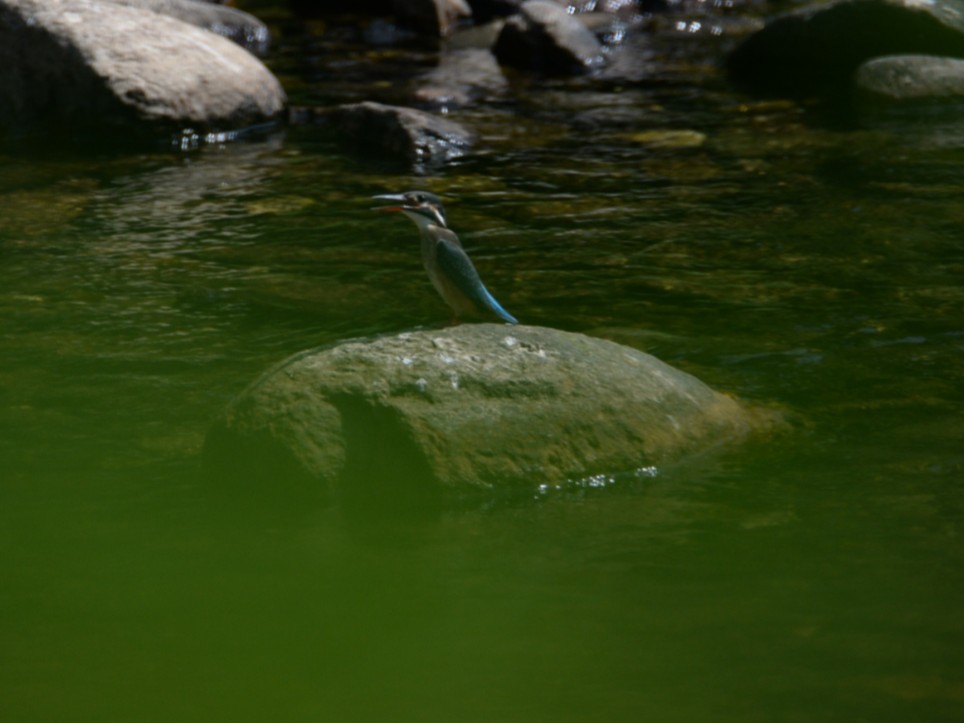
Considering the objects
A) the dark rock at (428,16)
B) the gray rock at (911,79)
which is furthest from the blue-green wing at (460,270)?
the dark rock at (428,16)

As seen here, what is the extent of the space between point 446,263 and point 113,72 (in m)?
5.77

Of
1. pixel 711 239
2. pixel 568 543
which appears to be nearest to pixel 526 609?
pixel 568 543

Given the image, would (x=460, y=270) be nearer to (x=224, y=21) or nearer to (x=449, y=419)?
(x=449, y=419)

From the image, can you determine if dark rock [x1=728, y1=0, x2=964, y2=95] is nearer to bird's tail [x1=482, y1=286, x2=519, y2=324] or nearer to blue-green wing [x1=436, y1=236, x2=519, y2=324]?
bird's tail [x1=482, y1=286, x2=519, y2=324]

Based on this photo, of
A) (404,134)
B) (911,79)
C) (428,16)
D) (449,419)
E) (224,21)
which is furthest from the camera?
(428,16)

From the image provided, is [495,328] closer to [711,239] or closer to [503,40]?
[711,239]

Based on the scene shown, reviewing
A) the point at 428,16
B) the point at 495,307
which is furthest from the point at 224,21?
the point at 495,307

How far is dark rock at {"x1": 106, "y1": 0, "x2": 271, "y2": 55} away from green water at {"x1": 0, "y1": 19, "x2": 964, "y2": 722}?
13.8ft

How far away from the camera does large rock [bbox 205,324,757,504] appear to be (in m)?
4.48

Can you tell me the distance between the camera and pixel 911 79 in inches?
441

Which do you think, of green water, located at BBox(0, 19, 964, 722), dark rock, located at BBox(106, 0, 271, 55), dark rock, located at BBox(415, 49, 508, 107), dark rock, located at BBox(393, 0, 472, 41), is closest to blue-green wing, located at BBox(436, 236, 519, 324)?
green water, located at BBox(0, 19, 964, 722)

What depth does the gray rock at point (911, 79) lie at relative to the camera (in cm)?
1112

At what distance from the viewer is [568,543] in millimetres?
4234

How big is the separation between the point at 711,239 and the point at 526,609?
166 inches
